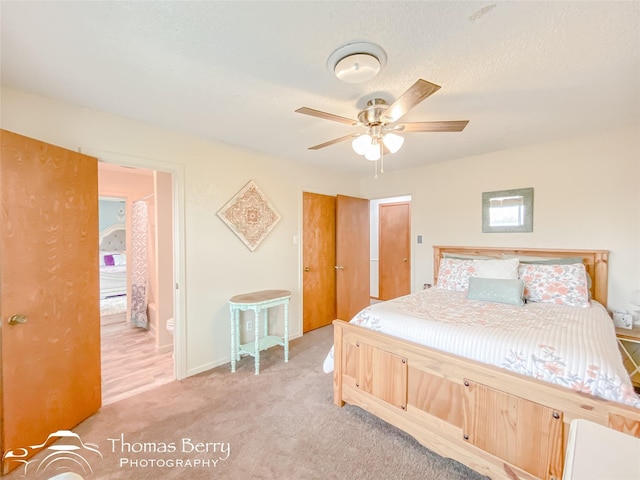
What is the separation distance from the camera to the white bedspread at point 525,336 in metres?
1.27

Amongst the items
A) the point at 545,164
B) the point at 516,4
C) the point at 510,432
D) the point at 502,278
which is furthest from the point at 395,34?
the point at 545,164

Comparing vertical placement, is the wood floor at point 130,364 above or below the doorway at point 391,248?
below

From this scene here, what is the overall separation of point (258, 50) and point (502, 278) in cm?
275

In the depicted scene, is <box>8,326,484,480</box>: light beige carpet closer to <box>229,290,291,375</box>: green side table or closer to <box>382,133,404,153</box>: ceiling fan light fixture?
<box>229,290,291,375</box>: green side table

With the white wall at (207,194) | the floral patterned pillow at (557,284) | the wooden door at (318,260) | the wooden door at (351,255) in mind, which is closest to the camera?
the white wall at (207,194)

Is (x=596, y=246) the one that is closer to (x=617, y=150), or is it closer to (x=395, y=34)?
(x=617, y=150)

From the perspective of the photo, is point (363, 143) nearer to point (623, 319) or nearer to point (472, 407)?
point (472, 407)

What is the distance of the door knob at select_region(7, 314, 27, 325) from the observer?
153 cm

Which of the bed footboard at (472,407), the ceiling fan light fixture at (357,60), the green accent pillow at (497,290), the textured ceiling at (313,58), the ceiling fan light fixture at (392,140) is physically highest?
the textured ceiling at (313,58)

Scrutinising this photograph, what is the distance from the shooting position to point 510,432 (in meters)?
1.38

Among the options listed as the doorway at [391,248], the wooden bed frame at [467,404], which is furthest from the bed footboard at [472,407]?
the doorway at [391,248]

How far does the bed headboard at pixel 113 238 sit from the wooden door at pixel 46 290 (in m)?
5.41

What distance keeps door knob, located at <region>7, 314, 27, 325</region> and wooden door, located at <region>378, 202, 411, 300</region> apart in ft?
16.0

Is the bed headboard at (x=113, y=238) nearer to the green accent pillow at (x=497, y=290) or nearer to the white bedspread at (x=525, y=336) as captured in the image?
the white bedspread at (x=525, y=336)
